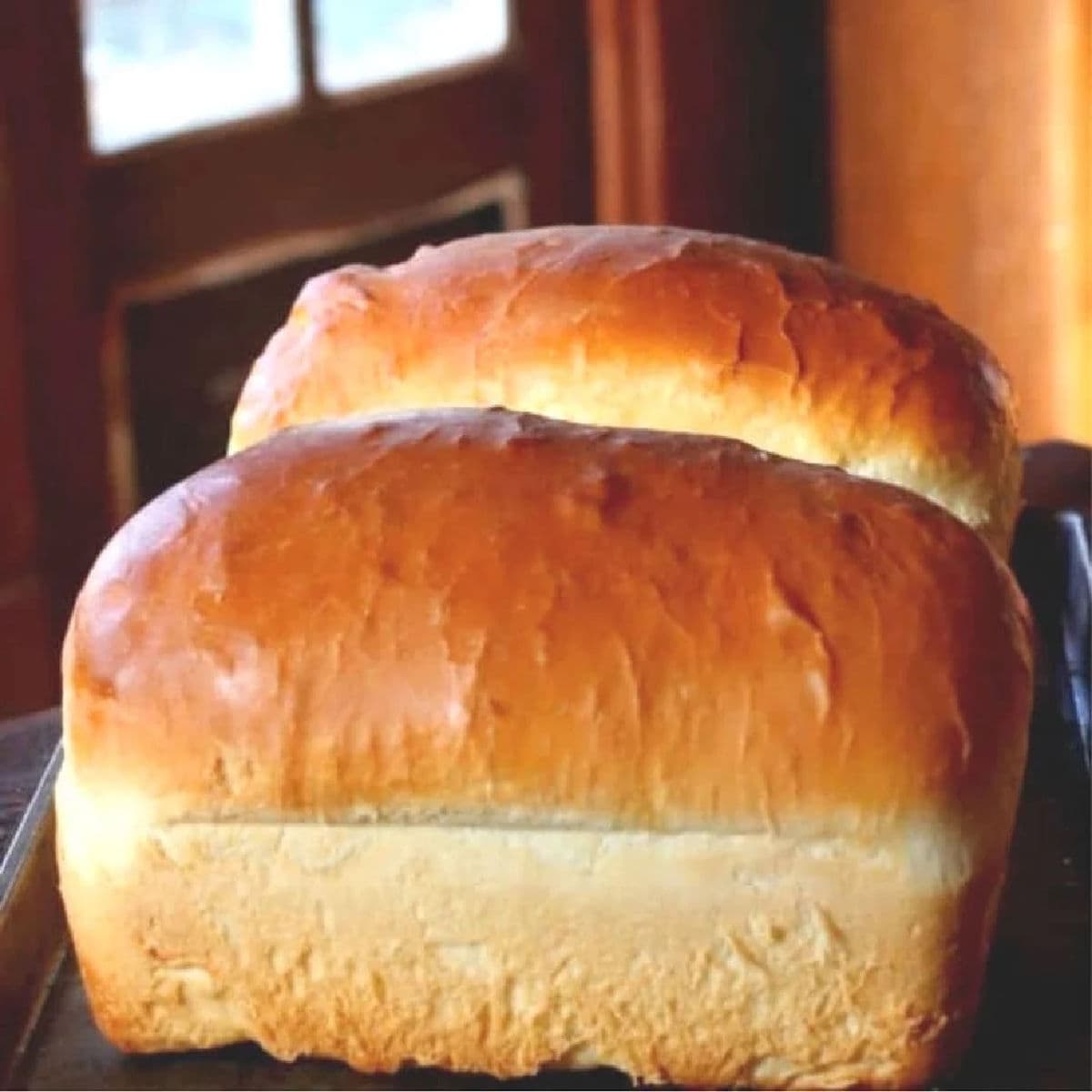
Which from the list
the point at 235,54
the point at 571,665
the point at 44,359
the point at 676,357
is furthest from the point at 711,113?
the point at 571,665

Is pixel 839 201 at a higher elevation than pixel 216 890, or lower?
higher

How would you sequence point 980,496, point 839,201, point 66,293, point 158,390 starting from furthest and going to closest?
1. point 839,201
2. point 158,390
3. point 66,293
4. point 980,496

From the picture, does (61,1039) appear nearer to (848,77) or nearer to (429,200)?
(429,200)

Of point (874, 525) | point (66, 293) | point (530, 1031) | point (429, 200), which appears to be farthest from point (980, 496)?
point (429, 200)

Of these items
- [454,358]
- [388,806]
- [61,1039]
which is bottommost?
[61,1039]

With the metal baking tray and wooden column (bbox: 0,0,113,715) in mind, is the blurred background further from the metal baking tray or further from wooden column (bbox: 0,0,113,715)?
the metal baking tray

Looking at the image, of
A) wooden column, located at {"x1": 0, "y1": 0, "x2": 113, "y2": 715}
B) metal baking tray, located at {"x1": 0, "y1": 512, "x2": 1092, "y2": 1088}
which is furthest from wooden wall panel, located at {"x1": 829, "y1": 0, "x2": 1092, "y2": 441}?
metal baking tray, located at {"x1": 0, "y1": 512, "x2": 1092, "y2": 1088}

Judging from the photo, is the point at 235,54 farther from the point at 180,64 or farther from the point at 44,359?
the point at 44,359
